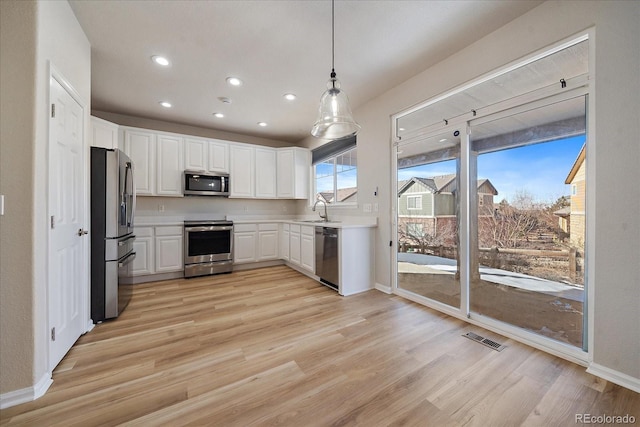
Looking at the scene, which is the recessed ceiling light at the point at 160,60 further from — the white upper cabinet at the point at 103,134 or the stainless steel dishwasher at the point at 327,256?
the stainless steel dishwasher at the point at 327,256

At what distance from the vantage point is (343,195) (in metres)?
4.46

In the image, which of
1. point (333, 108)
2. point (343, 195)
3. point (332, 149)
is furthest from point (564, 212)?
point (332, 149)

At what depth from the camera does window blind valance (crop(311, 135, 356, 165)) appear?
4.15 m

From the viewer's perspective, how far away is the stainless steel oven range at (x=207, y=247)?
4.09 meters

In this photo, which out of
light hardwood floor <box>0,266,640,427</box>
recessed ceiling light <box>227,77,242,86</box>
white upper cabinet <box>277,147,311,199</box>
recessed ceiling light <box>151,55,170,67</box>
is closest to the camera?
light hardwood floor <box>0,266,640,427</box>

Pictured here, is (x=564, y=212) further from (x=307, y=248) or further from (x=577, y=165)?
(x=307, y=248)

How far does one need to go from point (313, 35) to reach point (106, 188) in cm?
247

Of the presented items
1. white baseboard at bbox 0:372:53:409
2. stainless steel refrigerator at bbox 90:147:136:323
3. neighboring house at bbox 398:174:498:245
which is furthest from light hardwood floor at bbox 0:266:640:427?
neighboring house at bbox 398:174:498:245

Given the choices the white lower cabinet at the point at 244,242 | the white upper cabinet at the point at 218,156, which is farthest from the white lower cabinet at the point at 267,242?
the white upper cabinet at the point at 218,156

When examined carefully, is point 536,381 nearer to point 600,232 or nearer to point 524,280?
point 524,280

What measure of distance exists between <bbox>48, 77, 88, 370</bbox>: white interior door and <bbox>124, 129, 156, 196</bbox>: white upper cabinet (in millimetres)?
1947

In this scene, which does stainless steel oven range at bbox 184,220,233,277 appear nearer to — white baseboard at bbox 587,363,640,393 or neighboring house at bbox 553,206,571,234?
neighboring house at bbox 553,206,571,234

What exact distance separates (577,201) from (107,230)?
4134mm

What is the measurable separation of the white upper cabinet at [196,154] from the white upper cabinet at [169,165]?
3.2 inches
